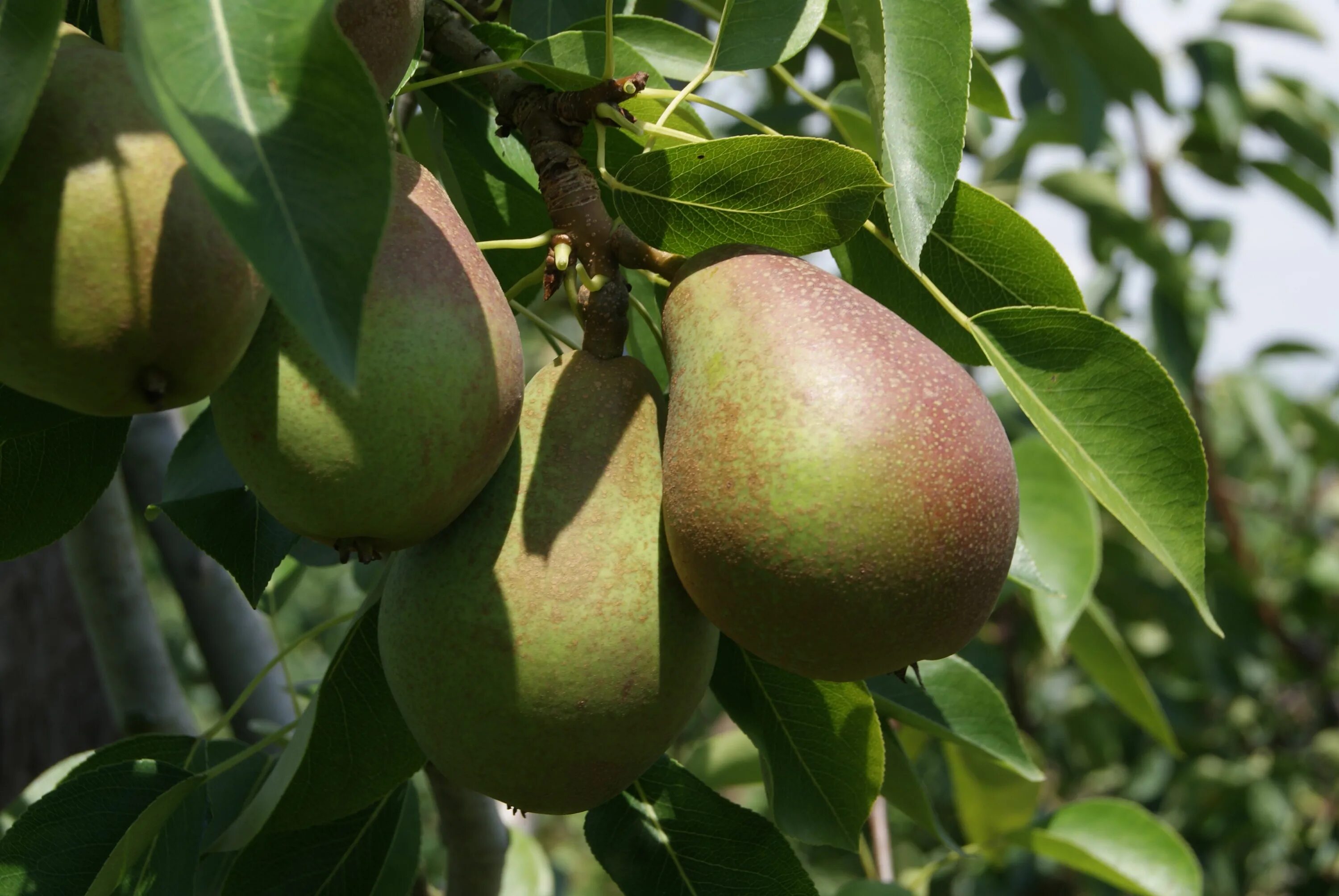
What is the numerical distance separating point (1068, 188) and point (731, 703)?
2.06 m

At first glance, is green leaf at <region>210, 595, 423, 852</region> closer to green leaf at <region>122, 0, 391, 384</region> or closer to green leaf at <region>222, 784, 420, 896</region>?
green leaf at <region>222, 784, 420, 896</region>

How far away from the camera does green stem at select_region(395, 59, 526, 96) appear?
91cm

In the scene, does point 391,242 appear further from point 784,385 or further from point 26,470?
point 26,470

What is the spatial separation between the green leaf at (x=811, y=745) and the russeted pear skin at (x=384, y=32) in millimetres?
518

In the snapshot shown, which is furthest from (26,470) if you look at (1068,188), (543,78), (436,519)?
(1068,188)

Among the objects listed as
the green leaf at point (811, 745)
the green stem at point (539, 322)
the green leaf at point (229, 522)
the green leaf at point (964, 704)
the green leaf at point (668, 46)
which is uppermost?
the green leaf at point (668, 46)

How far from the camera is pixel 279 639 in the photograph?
5.59ft

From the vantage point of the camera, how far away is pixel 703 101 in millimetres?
998

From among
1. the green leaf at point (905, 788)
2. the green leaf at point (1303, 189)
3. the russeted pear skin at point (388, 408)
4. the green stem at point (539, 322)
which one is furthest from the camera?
the green leaf at point (1303, 189)

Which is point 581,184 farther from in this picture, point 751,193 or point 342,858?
point 342,858

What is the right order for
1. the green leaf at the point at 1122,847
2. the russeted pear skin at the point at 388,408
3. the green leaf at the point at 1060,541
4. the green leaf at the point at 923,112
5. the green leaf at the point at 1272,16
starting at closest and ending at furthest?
the russeted pear skin at the point at 388,408 → the green leaf at the point at 923,112 → the green leaf at the point at 1060,541 → the green leaf at the point at 1122,847 → the green leaf at the point at 1272,16

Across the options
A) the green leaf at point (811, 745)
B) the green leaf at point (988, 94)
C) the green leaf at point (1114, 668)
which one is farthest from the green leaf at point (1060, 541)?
the green leaf at point (811, 745)

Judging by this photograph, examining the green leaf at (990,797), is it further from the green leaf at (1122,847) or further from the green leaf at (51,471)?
the green leaf at (51,471)

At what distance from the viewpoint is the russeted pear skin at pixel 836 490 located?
743 mm
